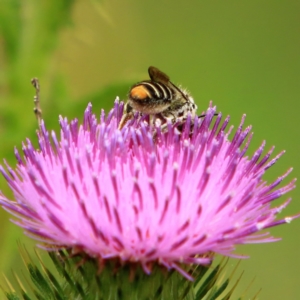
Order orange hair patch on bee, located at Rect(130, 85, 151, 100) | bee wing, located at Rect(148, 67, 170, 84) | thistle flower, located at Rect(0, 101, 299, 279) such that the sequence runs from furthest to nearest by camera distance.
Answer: bee wing, located at Rect(148, 67, 170, 84) → orange hair patch on bee, located at Rect(130, 85, 151, 100) → thistle flower, located at Rect(0, 101, 299, 279)

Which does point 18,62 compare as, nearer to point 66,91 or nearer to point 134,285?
point 66,91

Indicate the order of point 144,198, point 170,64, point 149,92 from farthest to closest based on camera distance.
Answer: point 170,64
point 149,92
point 144,198

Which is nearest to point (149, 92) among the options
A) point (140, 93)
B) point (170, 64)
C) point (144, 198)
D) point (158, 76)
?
point (140, 93)

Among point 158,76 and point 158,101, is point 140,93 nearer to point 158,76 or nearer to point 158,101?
point 158,101

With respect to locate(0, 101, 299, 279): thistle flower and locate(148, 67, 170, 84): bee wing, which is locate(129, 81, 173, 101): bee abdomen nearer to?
locate(148, 67, 170, 84): bee wing

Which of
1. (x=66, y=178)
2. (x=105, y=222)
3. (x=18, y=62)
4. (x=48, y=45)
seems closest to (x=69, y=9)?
(x=48, y=45)

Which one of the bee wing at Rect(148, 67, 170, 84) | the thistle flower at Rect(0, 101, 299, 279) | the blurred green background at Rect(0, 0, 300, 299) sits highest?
the blurred green background at Rect(0, 0, 300, 299)

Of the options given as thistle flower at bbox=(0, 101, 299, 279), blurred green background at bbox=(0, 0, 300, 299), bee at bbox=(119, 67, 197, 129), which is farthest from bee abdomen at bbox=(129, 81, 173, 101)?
blurred green background at bbox=(0, 0, 300, 299)
